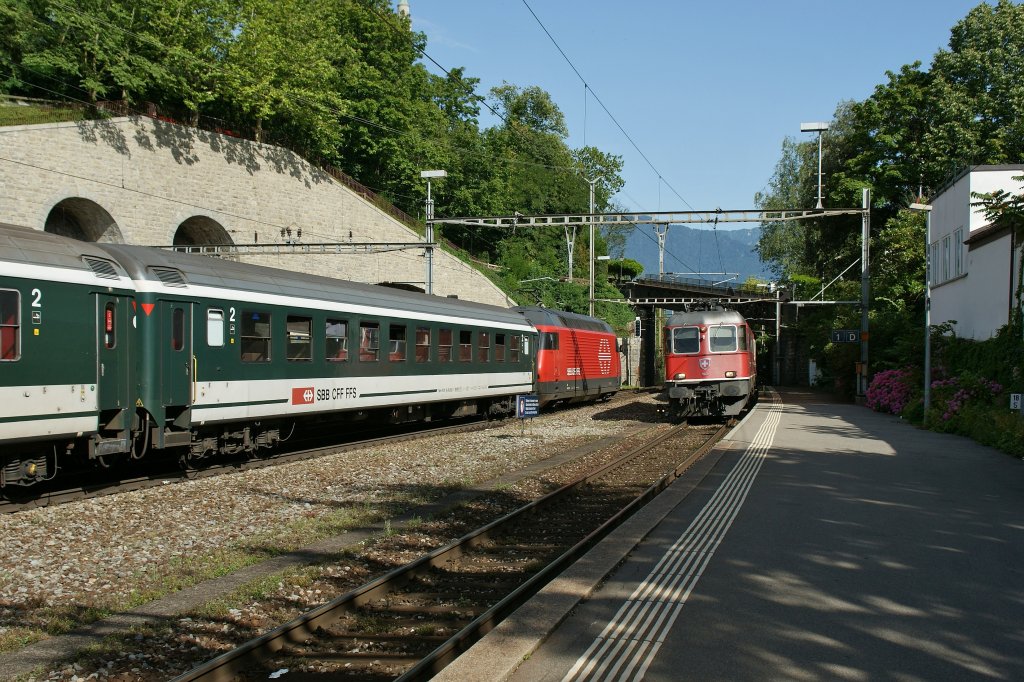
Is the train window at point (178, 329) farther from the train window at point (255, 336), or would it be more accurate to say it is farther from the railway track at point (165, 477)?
the railway track at point (165, 477)

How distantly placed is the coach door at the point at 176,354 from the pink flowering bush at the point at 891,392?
20507 millimetres

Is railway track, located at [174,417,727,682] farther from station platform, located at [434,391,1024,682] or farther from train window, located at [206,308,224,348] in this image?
train window, located at [206,308,224,348]

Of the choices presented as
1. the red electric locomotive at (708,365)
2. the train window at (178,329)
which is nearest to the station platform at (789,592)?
the train window at (178,329)

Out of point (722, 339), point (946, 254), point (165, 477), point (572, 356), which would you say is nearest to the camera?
point (165, 477)

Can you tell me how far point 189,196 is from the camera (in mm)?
35875

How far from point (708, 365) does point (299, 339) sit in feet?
40.6

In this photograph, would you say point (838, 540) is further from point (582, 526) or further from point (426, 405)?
point (426, 405)

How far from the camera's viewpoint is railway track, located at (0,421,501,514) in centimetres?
1087

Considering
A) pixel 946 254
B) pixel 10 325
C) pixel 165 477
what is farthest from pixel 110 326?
pixel 946 254

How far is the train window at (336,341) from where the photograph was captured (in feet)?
54.0

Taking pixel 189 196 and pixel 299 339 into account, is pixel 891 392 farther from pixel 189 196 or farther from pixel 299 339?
pixel 189 196

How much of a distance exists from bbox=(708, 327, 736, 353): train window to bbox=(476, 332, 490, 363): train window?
610cm

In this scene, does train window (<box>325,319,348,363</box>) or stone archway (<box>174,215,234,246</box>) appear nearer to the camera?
train window (<box>325,319,348,363</box>)

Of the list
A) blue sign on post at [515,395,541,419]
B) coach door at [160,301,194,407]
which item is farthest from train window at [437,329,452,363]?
coach door at [160,301,194,407]
